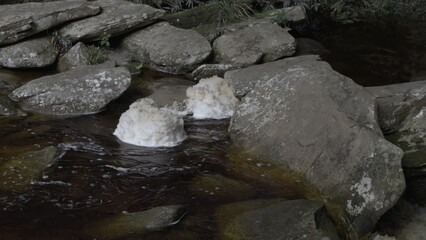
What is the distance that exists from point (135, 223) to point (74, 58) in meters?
4.43

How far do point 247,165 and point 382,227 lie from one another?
53.1 inches

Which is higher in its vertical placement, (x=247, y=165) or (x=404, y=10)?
(x=247, y=165)

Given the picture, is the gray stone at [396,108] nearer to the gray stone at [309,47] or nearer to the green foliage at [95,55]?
the gray stone at [309,47]

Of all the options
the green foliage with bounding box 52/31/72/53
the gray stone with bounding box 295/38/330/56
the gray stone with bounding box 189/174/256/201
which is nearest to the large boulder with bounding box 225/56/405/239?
the gray stone with bounding box 189/174/256/201

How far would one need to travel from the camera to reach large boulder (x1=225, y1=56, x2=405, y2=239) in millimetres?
4285

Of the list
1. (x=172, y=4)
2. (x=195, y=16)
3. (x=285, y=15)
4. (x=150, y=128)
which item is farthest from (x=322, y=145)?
(x=172, y=4)

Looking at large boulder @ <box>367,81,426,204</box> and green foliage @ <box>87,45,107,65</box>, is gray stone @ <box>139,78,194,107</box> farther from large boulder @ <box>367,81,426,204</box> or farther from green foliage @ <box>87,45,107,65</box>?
large boulder @ <box>367,81,426,204</box>

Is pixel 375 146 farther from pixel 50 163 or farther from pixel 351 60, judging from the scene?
pixel 351 60

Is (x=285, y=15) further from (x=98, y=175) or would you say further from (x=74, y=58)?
(x=98, y=175)

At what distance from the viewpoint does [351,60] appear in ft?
29.7

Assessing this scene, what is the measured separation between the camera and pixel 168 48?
8.27 meters

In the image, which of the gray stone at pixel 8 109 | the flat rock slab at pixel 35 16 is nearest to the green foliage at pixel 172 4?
the flat rock slab at pixel 35 16

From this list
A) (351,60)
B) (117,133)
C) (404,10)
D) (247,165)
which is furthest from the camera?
(404,10)

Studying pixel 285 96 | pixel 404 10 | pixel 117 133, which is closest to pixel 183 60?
pixel 117 133
